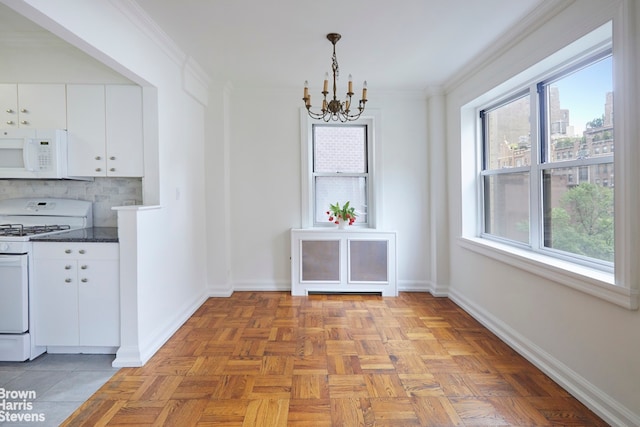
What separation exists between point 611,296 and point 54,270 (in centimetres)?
357

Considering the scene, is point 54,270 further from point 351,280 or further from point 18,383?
point 351,280

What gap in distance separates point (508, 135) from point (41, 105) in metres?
4.05

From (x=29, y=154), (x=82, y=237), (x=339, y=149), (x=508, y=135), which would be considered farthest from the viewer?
(x=339, y=149)

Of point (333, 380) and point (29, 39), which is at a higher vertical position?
point (29, 39)

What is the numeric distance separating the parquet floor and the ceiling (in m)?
2.53

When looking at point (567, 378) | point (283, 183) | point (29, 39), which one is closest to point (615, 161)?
point (567, 378)

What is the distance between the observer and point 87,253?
2.50 m

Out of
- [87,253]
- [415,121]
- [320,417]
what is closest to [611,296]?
[320,417]

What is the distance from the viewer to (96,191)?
3244 mm

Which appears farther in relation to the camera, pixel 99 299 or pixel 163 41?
pixel 163 41

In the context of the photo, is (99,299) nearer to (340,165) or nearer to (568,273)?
(340,165)

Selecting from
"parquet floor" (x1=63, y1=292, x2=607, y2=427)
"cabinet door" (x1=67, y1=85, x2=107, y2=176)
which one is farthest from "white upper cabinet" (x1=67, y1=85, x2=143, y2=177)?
"parquet floor" (x1=63, y1=292, x2=607, y2=427)

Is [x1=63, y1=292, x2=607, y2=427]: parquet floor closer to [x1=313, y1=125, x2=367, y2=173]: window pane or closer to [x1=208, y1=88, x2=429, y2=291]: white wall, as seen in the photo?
[x1=208, y1=88, x2=429, y2=291]: white wall

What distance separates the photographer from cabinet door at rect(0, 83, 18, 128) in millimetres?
2805
